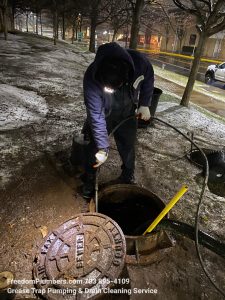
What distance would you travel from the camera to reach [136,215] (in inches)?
133

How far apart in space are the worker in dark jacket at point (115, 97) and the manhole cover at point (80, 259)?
785mm

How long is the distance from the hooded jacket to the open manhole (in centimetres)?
84

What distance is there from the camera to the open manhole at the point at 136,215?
2555 millimetres

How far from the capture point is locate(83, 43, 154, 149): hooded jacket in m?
2.37

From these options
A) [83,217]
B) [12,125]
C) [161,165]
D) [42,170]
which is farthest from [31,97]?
[83,217]

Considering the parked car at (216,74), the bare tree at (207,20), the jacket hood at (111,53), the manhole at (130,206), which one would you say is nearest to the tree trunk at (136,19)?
the bare tree at (207,20)

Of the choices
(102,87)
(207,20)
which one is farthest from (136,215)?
(207,20)

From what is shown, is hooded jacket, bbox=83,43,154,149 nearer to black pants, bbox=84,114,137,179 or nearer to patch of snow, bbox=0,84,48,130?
black pants, bbox=84,114,137,179

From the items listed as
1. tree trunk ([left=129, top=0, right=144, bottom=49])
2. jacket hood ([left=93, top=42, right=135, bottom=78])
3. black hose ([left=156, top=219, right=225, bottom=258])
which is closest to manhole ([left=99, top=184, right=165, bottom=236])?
black hose ([left=156, top=219, right=225, bottom=258])

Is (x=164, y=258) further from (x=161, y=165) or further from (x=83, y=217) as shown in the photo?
(x=161, y=165)

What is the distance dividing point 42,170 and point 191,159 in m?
3.05

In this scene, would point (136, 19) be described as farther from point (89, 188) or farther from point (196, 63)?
point (89, 188)

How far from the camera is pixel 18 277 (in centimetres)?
236

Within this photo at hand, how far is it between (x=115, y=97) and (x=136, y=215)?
1.78 m
